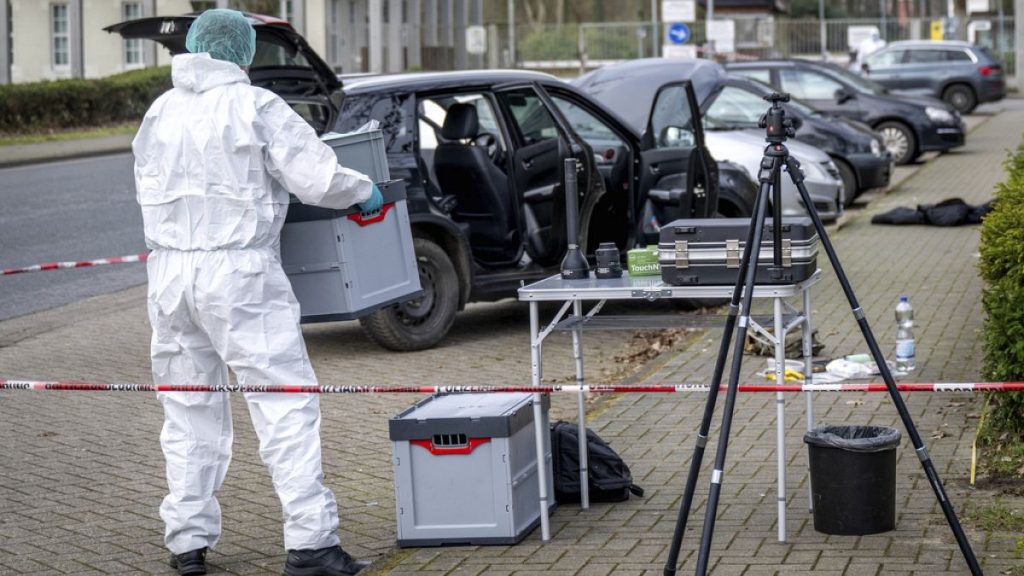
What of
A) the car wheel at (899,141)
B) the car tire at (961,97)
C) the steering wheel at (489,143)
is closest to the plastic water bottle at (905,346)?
the steering wheel at (489,143)

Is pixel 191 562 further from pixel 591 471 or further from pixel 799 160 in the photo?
pixel 799 160

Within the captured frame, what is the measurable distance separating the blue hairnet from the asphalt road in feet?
24.1

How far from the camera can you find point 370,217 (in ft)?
20.1

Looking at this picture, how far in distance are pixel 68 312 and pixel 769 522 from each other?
7898 millimetres

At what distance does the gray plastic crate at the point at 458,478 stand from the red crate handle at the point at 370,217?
81 cm

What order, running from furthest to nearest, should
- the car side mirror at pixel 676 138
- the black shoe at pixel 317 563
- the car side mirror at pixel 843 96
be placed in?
the car side mirror at pixel 843 96 → the car side mirror at pixel 676 138 → the black shoe at pixel 317 563

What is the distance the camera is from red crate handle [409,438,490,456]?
579 centimetres

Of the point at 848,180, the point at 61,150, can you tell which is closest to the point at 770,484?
the point at 848,180

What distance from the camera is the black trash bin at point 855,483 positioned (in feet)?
18.8

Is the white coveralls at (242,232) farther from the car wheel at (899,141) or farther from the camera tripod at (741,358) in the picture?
the car wheel at (899,141)

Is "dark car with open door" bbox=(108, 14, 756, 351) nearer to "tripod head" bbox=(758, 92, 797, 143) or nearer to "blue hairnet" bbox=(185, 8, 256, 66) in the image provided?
"blue hairnet" bbox=(185, 8, 256, 66)

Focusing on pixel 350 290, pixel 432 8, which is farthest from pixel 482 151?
pixel 432 8

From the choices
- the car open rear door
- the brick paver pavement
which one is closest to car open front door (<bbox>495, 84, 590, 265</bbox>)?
the brick paver pavement

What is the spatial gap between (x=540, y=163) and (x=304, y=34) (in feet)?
104
